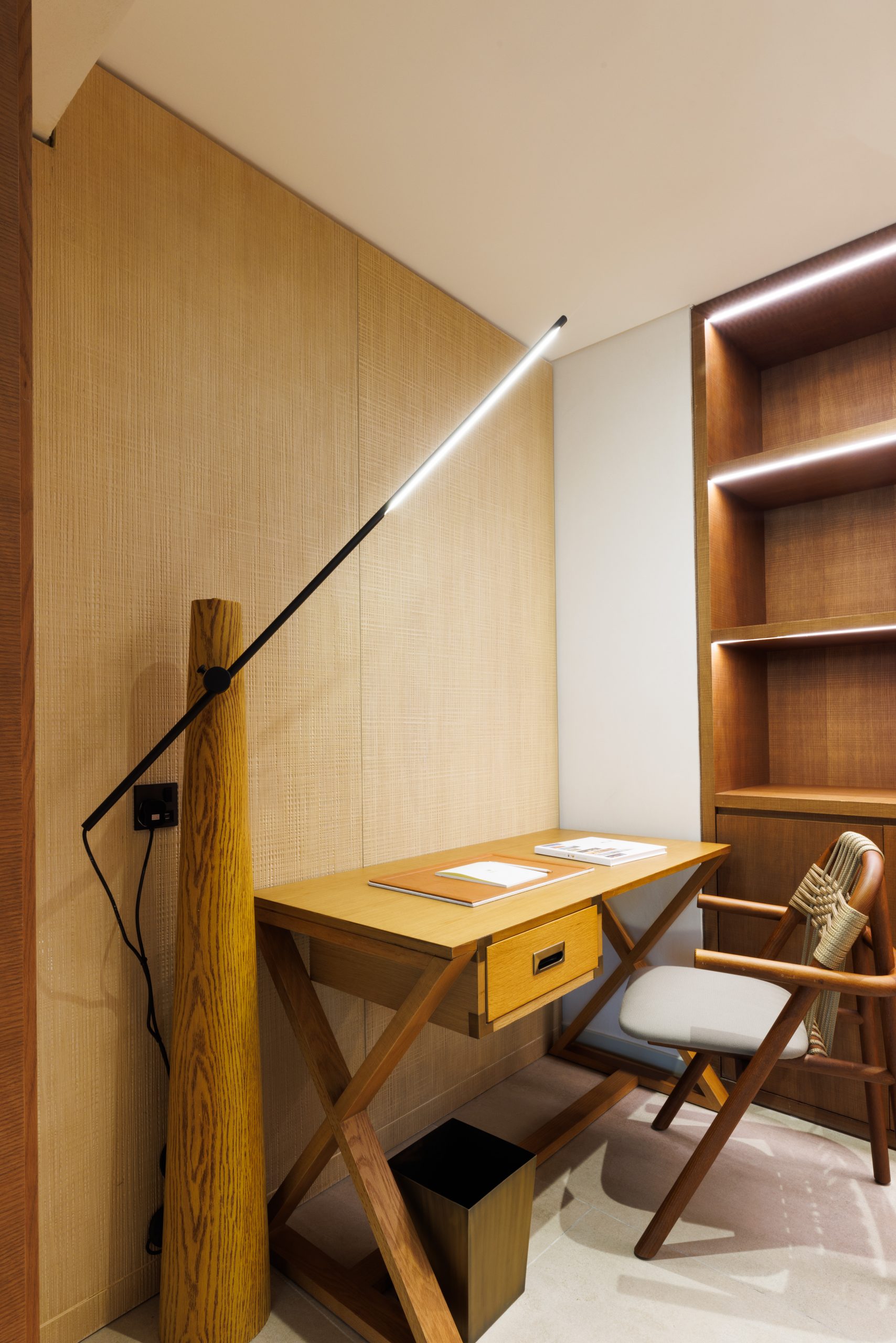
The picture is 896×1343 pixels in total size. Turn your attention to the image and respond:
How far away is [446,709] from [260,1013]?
0.98 meters

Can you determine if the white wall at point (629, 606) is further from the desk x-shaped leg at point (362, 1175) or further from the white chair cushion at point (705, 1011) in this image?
the desk x-shaped leg at point (362, 1175)

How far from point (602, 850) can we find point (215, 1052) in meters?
1.14

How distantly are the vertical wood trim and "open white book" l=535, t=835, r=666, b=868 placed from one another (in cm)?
147

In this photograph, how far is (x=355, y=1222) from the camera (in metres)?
1.74

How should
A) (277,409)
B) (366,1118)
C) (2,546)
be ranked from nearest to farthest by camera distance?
(2,546) < (366,1118) < (277,409)

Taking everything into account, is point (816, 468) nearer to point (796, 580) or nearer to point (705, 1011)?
point (796, 580)

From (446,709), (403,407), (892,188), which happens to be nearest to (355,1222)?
(446,709)

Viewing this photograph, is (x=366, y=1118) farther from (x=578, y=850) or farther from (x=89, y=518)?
(x=89, y=518)

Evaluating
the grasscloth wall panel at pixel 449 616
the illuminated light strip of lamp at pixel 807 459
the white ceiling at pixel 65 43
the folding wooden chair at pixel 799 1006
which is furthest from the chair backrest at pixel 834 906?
the white ceiling at pixel 65 43

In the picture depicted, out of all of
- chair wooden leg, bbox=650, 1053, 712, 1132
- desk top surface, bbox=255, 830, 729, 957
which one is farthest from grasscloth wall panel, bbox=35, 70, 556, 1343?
chair wooden leg, bbox=650, 1053, 712, 1132

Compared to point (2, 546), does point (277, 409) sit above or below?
above

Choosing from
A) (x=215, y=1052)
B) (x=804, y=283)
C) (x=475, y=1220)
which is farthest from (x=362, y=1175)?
(x=804, y=283)

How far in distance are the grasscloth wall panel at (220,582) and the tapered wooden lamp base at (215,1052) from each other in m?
0.17

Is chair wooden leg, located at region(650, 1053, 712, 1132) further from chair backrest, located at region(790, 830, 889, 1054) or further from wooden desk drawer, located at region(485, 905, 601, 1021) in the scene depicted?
wooden desk drawer, located at region(485, 905, 601, 1021)
